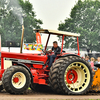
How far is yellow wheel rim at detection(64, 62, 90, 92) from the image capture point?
26.2ft

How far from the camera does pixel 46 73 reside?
8.19 meters

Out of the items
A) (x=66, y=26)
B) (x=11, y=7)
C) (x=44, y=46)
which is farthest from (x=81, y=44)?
(x=44, y=46)

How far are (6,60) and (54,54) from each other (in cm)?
154

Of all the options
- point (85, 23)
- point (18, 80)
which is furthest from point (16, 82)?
point (85, 23)

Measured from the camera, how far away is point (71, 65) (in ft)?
26.2

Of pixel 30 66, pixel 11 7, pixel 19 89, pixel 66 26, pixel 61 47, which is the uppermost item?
pixel 11 7

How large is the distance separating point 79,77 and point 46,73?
1053mm

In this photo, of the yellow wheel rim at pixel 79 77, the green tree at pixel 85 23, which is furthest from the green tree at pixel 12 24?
the yellow wheel rim at pixel 79 77

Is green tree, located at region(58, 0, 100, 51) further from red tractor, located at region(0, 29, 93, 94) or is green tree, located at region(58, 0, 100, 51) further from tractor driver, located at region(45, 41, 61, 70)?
red tractor, located at region(0, 29, 93, 94)

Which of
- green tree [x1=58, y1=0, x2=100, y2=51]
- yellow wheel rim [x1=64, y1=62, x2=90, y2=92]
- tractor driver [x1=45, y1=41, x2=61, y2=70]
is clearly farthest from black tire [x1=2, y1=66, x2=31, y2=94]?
green tree [x1=58, y1=0, x2=100, y2=51]

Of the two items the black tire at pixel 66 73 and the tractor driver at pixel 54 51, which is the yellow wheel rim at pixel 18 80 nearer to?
the black tire at pixel 66 73

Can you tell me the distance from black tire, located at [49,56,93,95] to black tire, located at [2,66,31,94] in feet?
2.41

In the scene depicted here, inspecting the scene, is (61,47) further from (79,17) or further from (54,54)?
(79,17)

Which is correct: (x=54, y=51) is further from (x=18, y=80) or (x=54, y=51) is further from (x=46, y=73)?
(x=18, y=80)
